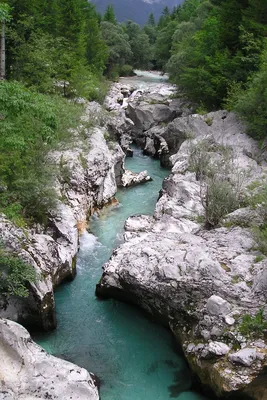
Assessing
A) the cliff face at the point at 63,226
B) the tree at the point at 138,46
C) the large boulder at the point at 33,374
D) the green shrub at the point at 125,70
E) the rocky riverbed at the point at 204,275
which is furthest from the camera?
the tree at the point at 138,46

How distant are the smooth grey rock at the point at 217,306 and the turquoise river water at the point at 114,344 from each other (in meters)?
1.92

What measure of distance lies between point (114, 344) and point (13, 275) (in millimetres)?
3743

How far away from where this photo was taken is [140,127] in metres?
34.2

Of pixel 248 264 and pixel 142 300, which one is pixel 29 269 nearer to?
pixel 142 300

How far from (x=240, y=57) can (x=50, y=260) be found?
65.5ft

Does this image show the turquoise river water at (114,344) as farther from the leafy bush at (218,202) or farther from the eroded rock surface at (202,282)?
the leafy bush at (218,202)

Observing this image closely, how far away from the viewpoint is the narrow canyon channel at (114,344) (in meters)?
9.91

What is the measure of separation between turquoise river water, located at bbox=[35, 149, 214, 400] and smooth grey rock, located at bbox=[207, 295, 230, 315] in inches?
75.6

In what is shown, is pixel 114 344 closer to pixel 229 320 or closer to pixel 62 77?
pixel 229 320

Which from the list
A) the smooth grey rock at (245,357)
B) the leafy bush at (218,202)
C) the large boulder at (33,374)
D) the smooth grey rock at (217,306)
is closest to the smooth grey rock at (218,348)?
the smooth grey rock at (245,357)

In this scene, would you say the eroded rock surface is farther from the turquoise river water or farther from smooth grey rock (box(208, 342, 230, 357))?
the turquoise river water

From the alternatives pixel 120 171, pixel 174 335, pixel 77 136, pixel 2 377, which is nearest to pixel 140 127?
pixel 120 171

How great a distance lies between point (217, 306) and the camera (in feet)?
33.3

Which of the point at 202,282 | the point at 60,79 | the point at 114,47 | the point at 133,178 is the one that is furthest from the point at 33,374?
the point at 114,47
